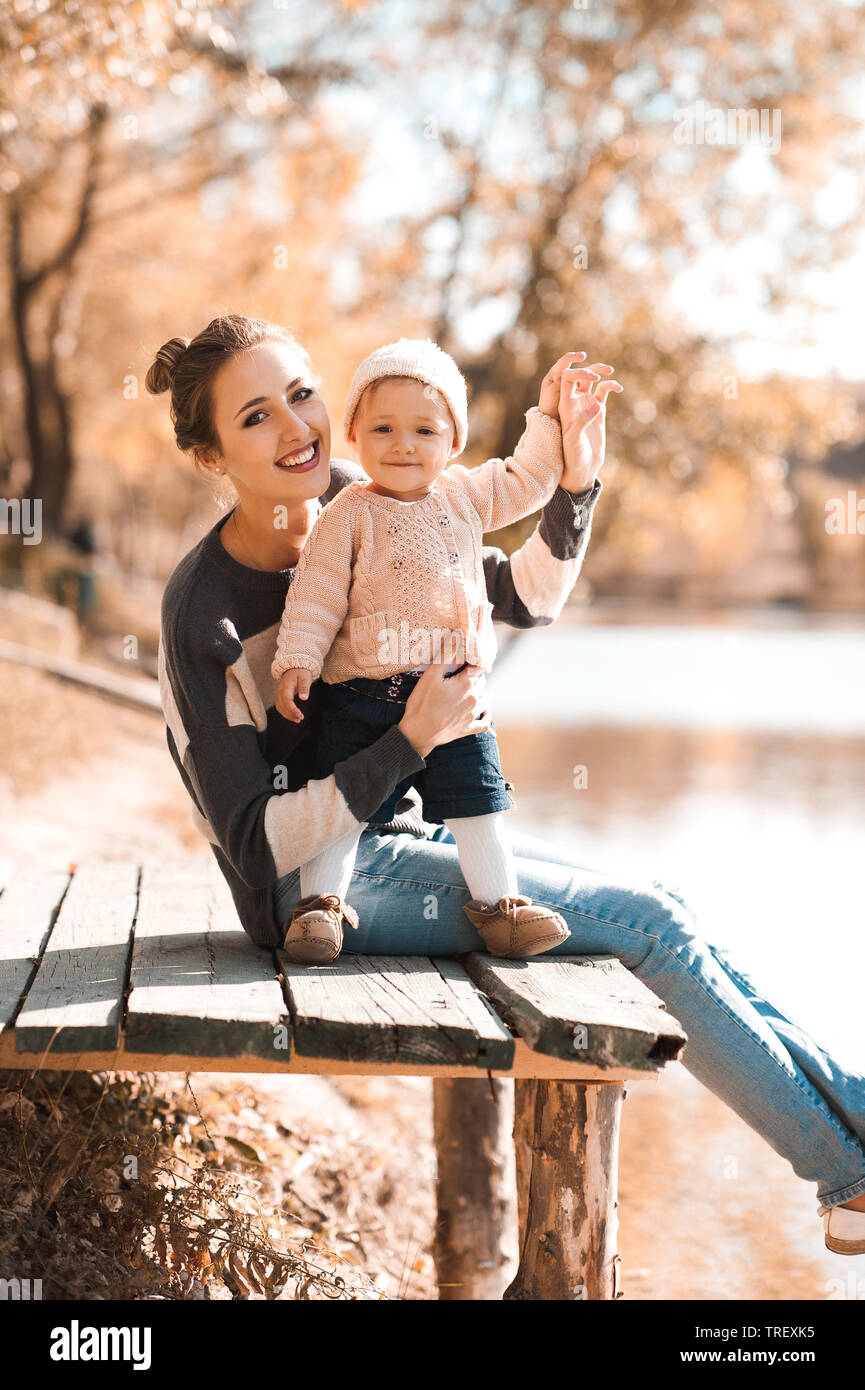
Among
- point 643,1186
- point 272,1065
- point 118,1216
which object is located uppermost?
point 272,1065

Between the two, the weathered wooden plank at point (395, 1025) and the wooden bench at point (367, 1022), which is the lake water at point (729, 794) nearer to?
the wooden bench at point (367, 1022)

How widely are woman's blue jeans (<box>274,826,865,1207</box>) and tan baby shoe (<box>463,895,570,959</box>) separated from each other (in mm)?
86

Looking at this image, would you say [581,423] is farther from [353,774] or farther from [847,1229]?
[847,1229]

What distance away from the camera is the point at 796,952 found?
22.9 ft

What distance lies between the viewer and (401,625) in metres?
2.72

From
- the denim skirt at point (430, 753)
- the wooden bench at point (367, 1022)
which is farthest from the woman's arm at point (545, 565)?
the wooden bench at point (367, 1022)

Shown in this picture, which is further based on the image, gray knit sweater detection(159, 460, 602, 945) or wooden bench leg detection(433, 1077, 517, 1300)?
wooden bench leg detection(433, 1077, 517, 1300)

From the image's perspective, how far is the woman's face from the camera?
9.14 ft

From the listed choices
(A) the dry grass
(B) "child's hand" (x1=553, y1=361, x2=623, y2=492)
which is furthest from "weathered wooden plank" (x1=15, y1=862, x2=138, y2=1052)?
(B) "child's hand" (x1=553, y1=361, x2=623, y2=492)

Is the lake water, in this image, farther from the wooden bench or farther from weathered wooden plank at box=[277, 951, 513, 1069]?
weathered wooden plank at box=[277, 951, 513, 1069]

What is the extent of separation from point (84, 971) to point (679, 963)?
1.12m

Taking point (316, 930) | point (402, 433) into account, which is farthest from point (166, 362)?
point (316, 930)

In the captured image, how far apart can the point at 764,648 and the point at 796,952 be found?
2642 cm

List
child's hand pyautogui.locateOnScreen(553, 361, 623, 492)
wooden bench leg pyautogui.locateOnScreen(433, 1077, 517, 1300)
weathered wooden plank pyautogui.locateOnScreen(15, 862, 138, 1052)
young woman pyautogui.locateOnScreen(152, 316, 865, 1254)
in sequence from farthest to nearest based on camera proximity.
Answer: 1. wooden bench leg pyautogui.locateOnScreen(433, 1077, 517, 1300)
2. child's hand pyautogui.locateOnScreen(553, 361, 623, 492)
3. young woman pyautogui.locateOnScreen(152, 316, 865, 1254)
4. weathered wooden plank pyautogui.locateOnScreen(15, 862, 138, 1052)
